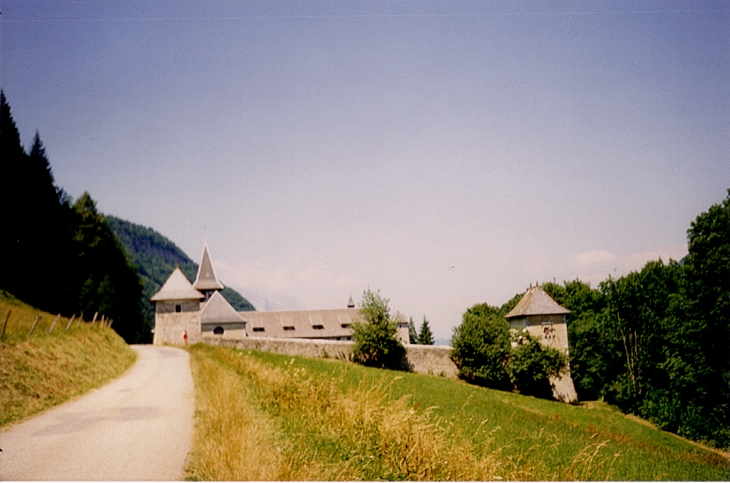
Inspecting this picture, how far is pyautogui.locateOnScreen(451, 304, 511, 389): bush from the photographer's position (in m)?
30.2

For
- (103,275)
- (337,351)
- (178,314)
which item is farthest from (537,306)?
(103,275)

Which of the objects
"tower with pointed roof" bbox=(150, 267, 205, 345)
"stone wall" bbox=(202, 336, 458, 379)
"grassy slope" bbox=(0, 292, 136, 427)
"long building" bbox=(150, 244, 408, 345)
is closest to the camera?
"grassy slope" bbox=(0, 292, 136, 427)

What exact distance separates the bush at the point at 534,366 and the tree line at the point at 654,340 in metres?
0.15

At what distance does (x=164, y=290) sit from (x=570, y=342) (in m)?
38.8

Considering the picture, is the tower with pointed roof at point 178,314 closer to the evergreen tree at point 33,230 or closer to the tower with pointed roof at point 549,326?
the evergreen tree at point 33,230

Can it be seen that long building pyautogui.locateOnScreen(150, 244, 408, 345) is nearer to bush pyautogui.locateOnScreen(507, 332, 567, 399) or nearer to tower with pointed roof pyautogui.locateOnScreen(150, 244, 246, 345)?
tower with pointed roof pyautogui.locateOnScreen(150, 244, 246, 345)

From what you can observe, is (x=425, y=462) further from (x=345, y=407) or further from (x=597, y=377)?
(x=597, y=377)

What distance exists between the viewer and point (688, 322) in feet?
82.0

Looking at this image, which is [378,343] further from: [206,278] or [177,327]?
[206,278]

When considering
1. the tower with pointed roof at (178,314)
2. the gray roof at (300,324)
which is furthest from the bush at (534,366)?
the gray roof at (300,324)

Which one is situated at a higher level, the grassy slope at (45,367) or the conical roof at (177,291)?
the conical roof at (177,291)

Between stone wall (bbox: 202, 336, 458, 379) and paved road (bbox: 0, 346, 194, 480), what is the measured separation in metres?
22.2

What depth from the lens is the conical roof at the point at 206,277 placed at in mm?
51763

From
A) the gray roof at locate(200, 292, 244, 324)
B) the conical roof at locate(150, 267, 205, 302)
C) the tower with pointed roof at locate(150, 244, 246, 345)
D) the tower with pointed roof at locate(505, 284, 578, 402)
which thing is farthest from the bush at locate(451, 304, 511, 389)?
the conical roof at locate(150, 267, 205, 302)
